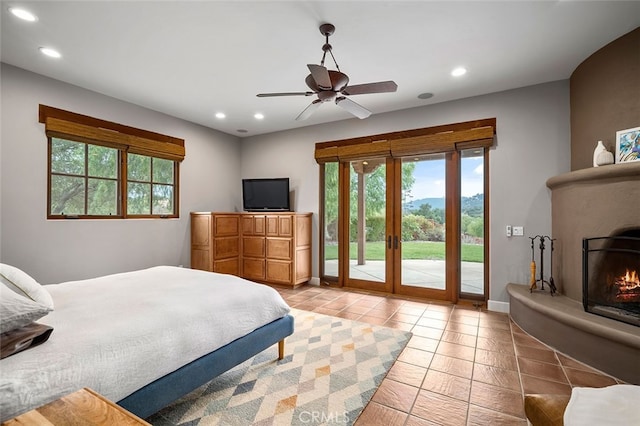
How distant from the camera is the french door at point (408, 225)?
407 cm

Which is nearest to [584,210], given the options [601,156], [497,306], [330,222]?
[601,156]

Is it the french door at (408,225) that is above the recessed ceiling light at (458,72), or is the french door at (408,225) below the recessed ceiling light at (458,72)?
below

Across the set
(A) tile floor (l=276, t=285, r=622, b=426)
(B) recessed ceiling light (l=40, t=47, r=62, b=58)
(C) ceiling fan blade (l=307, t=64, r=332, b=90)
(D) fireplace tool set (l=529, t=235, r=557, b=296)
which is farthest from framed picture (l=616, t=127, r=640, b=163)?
(B) recessed ceiling light (l=40, t=47, r=62, b=58)

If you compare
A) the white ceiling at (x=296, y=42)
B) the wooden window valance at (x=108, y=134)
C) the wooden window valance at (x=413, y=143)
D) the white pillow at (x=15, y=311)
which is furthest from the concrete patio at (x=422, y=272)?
the white pillow at (x=15, y=311)

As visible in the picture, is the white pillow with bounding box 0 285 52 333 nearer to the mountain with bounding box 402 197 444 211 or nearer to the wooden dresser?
the wooden dresser

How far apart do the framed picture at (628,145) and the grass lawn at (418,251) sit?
1.74 metres

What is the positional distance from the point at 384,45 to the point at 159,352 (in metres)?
2.98

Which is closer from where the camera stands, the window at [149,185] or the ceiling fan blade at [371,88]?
the ceiling fan blade at [371,88]

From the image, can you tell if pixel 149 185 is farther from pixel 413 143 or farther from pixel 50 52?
pixel 413 143

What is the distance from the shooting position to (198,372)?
171 centimetres

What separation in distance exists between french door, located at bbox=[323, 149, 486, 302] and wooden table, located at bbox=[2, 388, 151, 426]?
4.03 metres

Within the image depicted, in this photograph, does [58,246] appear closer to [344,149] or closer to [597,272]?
[344,149]

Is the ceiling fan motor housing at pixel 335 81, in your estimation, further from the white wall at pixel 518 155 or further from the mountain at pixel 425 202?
the mountain at pixel 425 202

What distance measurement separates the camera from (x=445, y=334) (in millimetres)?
3057
